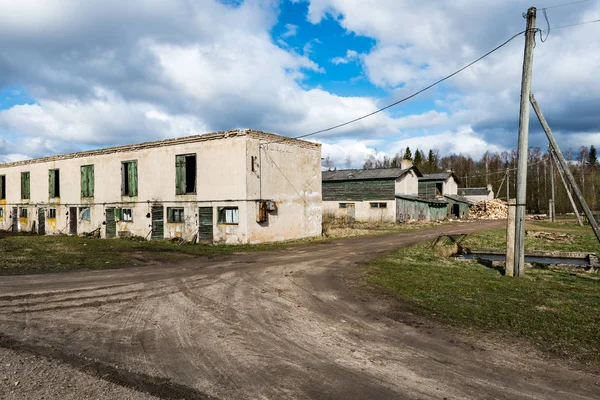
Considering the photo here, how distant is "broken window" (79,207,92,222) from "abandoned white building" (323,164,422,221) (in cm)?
2382

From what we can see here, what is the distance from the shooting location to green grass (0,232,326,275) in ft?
46.4

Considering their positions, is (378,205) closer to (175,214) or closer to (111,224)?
(175,214)

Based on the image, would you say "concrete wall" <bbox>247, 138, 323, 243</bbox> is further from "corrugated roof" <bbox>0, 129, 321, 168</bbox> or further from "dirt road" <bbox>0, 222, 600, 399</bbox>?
"dirt road" <bbox>0, 222, 600, 399</bbox>

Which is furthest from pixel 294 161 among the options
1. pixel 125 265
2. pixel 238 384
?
pixel 238 384

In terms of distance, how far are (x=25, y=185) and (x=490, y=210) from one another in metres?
53.5

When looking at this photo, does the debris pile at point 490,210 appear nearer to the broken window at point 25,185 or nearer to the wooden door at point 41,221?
the wooden door at point 41,221

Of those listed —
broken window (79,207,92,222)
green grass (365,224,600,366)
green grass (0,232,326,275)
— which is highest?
broken window (79,207,92,222)

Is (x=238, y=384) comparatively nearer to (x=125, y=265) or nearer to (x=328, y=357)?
(x=328, y=357)

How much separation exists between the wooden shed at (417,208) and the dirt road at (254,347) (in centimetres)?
3166

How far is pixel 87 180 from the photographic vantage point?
95.2 ft

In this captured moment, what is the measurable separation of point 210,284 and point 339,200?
3316cm

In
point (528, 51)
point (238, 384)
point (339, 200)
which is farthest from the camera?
point (339, 200)

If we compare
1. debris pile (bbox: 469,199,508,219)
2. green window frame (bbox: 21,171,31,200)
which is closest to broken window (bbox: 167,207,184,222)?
green window frame (bbox: 21,171,31,200)

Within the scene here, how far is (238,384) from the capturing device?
4.69m
